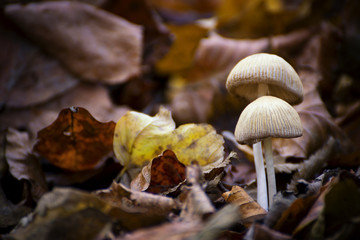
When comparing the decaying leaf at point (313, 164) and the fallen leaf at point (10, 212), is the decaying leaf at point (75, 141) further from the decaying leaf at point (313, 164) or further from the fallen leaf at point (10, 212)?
the decaying leaf at point (313, 164)

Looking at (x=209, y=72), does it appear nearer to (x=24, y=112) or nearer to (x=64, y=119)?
(x=24, y=112)

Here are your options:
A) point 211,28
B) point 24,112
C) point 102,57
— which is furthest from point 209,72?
point 24,112

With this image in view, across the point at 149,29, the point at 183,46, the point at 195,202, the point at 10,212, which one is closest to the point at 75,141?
the point at 10,212

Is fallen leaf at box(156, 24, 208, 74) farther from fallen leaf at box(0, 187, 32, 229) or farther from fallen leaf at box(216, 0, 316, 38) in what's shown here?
fallen leaf at box(0, 187, 32, 229)

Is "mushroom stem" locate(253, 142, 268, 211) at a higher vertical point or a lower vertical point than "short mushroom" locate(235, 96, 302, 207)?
lower

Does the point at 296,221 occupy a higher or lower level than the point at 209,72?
lower

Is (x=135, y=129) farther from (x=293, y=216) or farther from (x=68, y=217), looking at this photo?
(x=293, y=216)

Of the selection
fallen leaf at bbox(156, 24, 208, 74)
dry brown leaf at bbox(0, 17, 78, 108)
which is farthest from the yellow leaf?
fallen leaf at bbox(156, 24, 208, 74)
